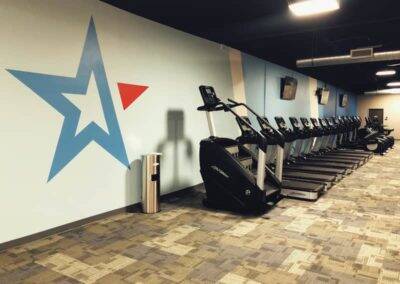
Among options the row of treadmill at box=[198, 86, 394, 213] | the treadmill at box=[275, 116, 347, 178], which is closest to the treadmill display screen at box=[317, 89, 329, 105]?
the treadmill at box=[275, 116, 347, 178]

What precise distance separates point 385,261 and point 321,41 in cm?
532

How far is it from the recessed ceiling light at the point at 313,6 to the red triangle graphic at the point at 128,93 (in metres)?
2.31

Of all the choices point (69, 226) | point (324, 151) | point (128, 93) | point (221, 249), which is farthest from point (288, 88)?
point (69, 226)

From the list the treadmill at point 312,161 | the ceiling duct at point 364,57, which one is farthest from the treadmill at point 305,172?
the ceiling duct at point 364,57

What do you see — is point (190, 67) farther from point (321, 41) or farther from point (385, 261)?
point (385, 261)

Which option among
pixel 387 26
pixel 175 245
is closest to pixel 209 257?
pixel 175 245

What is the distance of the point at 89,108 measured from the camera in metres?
3.90

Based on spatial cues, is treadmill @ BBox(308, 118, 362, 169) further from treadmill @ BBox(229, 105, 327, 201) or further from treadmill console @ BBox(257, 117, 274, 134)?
treadmill console @ BBox(257, 117, 274, 134)

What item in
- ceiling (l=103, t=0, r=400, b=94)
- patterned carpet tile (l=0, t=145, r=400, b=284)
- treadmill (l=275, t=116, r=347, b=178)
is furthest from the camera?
treadmill (l=275, t=116, r=347, b=178)

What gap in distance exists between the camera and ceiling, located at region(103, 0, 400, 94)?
439 centimetres

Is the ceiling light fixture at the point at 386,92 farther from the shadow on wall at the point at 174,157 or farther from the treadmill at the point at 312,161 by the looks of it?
the shadow on wall at the point at 174,157

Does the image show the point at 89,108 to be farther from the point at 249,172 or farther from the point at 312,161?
the point at 312,161

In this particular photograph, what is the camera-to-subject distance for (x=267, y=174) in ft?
16.0

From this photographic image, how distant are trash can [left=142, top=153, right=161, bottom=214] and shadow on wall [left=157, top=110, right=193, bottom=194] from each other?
64 centimetres
